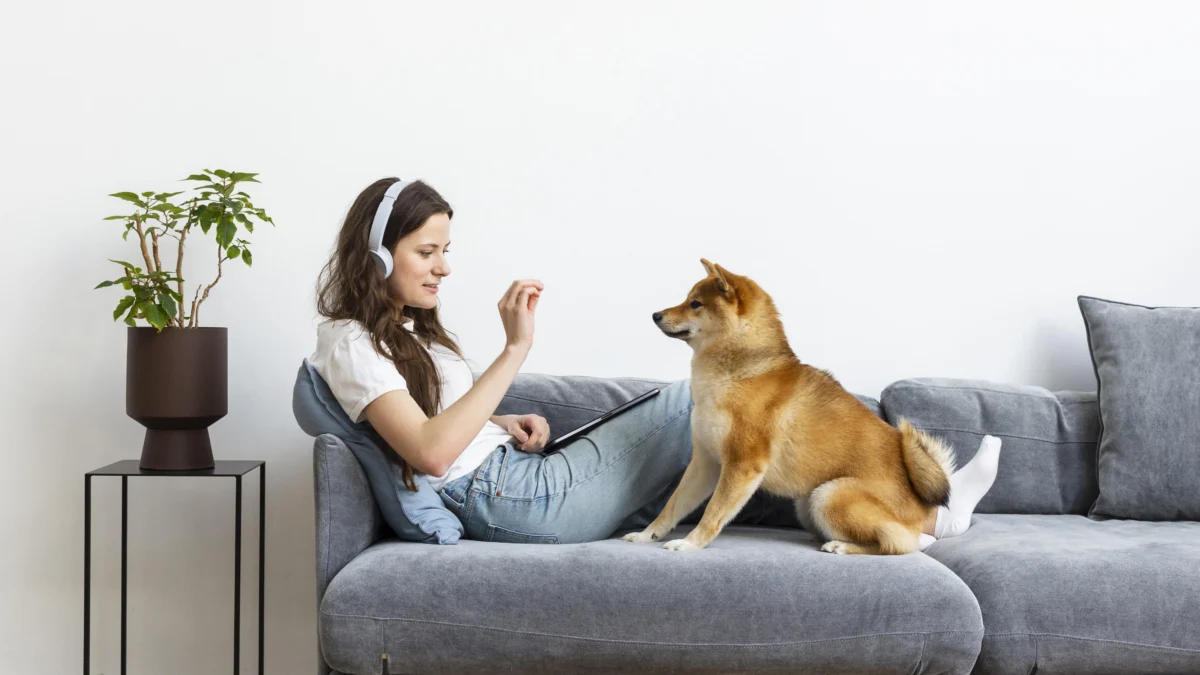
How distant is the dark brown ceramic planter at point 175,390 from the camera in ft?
7.47

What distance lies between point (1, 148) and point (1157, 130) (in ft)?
11.5

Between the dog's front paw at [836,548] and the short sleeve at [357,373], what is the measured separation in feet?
3.06

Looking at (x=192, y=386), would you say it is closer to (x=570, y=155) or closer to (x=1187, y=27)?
(x=570, y=155)

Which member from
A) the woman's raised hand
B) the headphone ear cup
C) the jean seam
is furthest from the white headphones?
the jean seam

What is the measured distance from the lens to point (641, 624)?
165 centimetres

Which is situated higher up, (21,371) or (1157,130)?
(1157,130)

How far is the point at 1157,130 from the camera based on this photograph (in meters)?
2.88

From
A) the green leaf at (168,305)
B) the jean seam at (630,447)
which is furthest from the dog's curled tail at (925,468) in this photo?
the green leaf at (168,305)

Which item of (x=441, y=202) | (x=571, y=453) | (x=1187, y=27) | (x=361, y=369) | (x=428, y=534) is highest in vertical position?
(x=1187, y=27)

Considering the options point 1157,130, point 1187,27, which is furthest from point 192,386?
point 1187,27

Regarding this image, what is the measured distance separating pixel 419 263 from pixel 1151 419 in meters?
1.94

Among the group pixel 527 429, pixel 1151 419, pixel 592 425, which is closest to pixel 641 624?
pixel 592 425

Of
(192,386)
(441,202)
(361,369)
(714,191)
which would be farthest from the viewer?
(714,191)

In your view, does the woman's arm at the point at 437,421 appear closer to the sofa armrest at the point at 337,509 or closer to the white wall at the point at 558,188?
the sofa armrest at the point at 337,509
